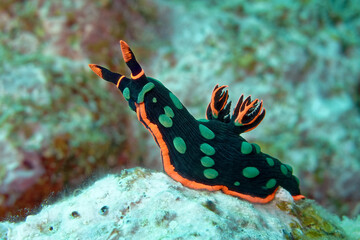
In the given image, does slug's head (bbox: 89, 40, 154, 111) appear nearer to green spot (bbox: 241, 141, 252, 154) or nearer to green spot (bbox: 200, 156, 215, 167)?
green spot (bbox: 200, 156, 215, 167)

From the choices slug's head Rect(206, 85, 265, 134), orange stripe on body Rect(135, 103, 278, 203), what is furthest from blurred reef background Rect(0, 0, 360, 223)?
orange stripe on body Rect(135, 103, 278, 203)

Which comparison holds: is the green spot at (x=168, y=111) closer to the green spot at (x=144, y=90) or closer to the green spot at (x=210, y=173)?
the green spot at (x=144, y=90)

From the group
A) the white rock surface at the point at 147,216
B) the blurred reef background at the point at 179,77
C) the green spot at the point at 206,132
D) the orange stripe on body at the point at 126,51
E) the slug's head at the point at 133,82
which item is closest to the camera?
the white rock surface at the point at 147,216

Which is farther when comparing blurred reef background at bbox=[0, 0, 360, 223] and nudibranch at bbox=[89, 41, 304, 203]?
blurred reef background at bbox=[0, 0, 360, 223]

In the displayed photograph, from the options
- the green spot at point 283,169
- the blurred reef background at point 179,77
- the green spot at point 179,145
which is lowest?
the green spot at point 283,169

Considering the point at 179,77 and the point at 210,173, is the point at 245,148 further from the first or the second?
the point at 179,77

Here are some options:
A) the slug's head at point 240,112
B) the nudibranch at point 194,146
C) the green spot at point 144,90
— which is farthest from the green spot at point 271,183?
the green spot at point 144,90
